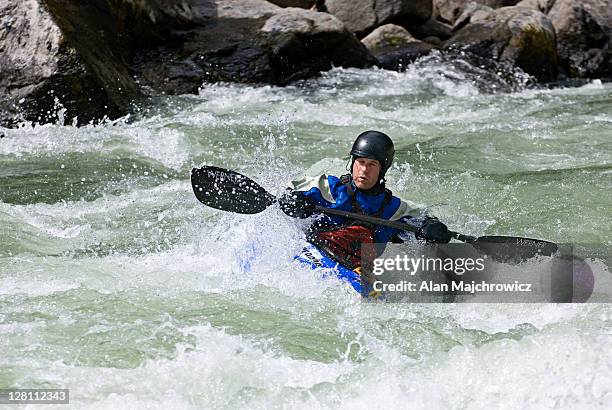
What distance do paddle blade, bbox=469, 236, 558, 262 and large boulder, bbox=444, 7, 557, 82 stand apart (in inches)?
284

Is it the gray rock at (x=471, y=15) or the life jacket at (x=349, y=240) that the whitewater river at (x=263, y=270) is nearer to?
the life jacket at (x=349, y=240)

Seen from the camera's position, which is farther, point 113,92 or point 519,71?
point 519,71

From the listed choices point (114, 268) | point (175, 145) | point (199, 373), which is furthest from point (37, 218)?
point (199, 373)

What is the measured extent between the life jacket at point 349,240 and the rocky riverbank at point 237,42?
12.8 ft

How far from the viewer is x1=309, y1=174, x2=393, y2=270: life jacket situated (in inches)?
194

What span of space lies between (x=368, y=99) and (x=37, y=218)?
499 cm

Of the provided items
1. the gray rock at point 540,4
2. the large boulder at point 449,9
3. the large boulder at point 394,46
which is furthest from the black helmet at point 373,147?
the large boulder at point 449,9

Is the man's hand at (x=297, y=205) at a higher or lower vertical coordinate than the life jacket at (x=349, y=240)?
higher

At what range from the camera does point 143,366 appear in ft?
12.6

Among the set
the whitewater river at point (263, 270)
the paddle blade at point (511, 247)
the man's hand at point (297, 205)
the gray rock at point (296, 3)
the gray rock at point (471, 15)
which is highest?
the gray rock at point (296, 3)

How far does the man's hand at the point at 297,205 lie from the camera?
4949 mm

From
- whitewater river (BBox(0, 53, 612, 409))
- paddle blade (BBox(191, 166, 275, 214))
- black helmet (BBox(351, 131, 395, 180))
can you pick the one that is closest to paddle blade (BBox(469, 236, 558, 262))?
whitewater river (BBox(0, 53, 612, 409))

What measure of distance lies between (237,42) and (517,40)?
13.5 ft

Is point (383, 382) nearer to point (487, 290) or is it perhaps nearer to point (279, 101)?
point (487, 290)
